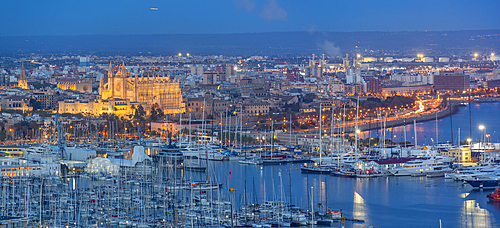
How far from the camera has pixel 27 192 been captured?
531 inches

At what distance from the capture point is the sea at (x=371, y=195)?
13.1 meters

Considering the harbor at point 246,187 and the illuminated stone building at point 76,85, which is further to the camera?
the illuminated stone building at point 76,85

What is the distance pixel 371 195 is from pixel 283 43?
111 m

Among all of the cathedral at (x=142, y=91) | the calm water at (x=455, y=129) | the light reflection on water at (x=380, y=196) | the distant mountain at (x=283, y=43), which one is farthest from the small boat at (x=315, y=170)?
the distant mountain at (x=283, y=43)

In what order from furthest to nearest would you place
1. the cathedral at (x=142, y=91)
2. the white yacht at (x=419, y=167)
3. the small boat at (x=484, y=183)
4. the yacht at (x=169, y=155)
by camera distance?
the cathedral at (x=142, y=91), the yacht at (x=169, y=155), the white yacht at (x=419, y=167), the small boat at (x=484, y=183)

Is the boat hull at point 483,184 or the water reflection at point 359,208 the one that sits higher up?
the boat hull at point 483,184

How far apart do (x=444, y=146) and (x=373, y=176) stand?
342 centimetres

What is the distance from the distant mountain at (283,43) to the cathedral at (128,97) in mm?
73906

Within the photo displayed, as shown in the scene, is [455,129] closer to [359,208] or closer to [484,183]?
[484,183]

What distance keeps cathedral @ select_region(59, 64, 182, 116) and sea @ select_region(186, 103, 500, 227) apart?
966 cm

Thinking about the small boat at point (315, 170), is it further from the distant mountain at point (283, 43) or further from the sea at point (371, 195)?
the distant mountain at point (283, 43)

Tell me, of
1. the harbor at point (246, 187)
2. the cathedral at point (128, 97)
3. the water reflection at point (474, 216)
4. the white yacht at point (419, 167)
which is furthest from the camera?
the cathedral at point (128, 97)

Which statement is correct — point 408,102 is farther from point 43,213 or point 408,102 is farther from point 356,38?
point 356,38

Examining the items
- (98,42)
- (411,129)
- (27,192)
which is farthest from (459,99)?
(98,42)
